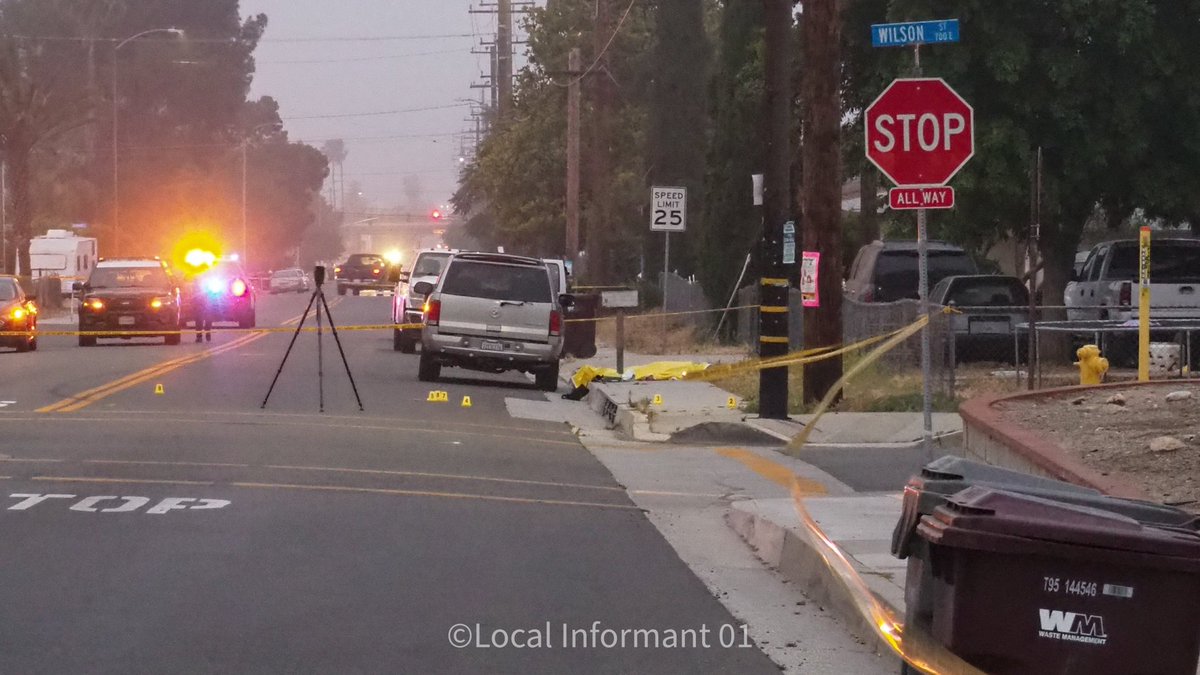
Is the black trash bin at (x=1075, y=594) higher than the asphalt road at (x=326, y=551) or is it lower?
higher

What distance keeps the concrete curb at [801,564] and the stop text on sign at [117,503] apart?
3.59m

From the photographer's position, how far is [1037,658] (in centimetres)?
627

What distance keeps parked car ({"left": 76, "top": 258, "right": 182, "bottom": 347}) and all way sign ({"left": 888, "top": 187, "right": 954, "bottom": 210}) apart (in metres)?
24.3

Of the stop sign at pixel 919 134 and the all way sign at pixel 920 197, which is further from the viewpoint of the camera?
the stop sign at pixel 919 134

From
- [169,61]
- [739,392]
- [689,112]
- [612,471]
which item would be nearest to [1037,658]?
[612,471]

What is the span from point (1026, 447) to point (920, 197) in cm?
197

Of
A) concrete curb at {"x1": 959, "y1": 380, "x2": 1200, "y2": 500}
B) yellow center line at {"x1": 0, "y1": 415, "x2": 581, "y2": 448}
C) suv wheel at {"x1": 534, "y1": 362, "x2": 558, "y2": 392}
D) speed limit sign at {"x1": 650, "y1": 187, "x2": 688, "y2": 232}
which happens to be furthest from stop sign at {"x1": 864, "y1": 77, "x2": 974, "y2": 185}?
speed limit sign at {"x1": 650, "y1": 187, "x2": 688, "y2": 232}

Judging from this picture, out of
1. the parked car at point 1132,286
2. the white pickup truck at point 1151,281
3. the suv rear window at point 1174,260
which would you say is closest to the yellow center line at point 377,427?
the parked car at point 1132,286

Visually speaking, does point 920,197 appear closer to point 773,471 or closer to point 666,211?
point 773,471

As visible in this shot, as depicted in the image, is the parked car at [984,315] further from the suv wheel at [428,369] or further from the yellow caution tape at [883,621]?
the yellow caution tape at [883,621]

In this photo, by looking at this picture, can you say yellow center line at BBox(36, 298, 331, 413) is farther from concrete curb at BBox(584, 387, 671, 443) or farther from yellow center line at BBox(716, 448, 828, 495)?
yellow center line at BBox(716, 448, 828, 495)

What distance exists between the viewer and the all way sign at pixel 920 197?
496 inches

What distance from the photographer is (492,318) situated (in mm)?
25625

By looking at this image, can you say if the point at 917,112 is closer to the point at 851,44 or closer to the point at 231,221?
the point at 851,44
